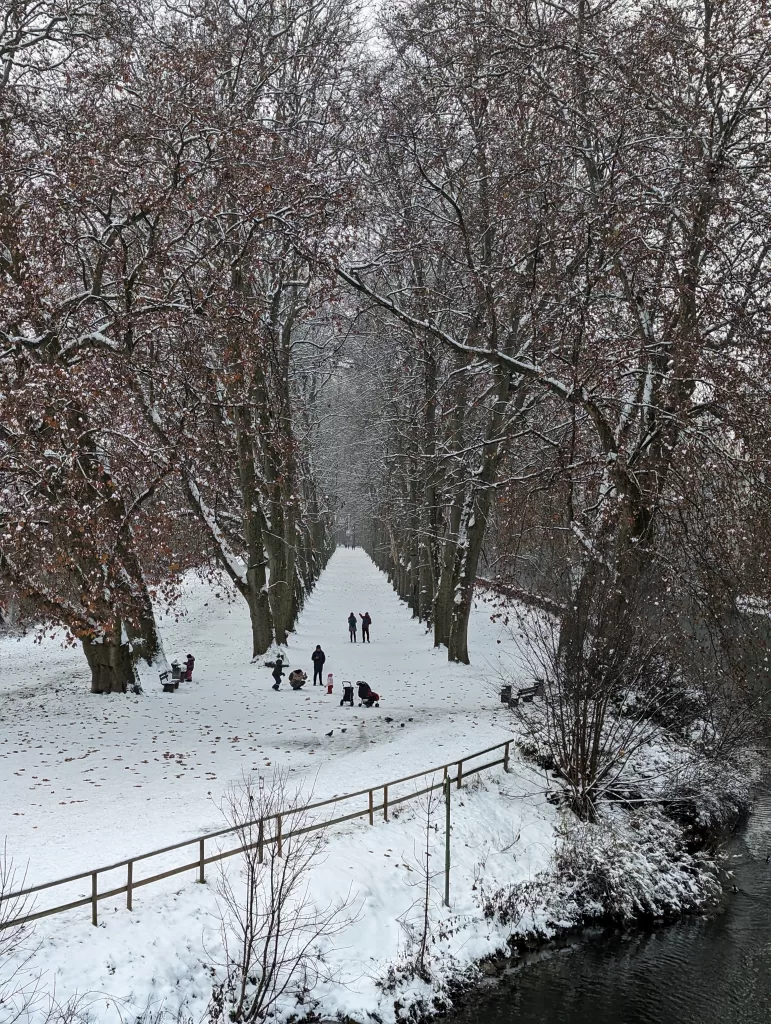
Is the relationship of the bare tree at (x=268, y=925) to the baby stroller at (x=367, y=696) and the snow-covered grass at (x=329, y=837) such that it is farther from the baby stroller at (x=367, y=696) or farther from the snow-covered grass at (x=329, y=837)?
the baby stroller at (x=367, y=696)

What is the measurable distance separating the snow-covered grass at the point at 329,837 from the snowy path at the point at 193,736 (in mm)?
57

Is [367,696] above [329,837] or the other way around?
above

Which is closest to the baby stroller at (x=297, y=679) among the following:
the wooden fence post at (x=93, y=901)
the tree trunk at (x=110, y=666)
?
the tree trunk at (x=110, y=666)

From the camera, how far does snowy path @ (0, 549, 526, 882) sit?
1213cm

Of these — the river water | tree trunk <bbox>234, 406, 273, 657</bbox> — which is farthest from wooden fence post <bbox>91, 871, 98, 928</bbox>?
tree trunk <bbox>234, 406, 273, 657</bbox>

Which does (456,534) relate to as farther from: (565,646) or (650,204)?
(650,204)

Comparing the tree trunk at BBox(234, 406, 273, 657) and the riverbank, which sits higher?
the tree trunk at BBox(234, 406, 273, 657)

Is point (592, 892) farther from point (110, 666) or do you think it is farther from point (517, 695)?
point (110, 666)

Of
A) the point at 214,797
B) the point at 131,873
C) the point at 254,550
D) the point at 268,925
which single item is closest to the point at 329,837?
the point at 214,797

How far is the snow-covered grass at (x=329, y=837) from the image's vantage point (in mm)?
9414

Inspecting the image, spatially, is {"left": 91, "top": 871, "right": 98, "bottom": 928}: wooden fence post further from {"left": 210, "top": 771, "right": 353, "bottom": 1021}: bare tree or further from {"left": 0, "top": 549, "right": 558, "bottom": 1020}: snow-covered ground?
{"left": 210, "top": 771, "right": 353, "bottom": 1021}: bare tree

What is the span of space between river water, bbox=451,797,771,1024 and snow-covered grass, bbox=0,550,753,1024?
0.52 metres

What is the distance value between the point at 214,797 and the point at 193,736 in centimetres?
400

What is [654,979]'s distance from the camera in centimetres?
1136
